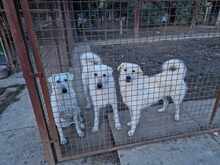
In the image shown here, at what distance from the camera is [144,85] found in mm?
2191

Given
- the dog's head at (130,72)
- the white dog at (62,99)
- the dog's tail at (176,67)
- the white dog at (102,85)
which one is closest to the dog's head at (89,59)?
the white dog at (102,85)

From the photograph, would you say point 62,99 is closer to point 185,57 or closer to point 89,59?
point 89,59

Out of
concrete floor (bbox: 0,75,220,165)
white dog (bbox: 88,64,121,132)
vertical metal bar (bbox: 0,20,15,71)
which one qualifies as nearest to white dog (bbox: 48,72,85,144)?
white dog (bbox: 88,64,121,132)

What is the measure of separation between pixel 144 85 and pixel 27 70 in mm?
1420

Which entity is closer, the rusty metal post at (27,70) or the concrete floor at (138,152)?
the rusty metal post at (27,70)

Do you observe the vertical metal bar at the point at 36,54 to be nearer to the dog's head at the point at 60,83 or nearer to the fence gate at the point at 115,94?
the fence gate at the point at 115,94

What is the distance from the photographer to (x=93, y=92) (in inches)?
88.5

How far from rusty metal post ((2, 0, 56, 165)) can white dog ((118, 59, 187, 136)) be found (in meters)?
1.08

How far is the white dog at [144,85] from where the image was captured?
7.04 ft

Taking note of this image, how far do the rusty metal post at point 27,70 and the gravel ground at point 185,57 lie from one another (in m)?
2.18

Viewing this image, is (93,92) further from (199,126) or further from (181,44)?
(181,44)

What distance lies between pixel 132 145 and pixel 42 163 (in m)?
1.15

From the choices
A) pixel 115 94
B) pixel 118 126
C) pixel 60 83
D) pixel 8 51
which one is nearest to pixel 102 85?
pixel 115 94

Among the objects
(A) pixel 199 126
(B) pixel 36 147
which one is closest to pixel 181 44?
(A) pixel 199 126
